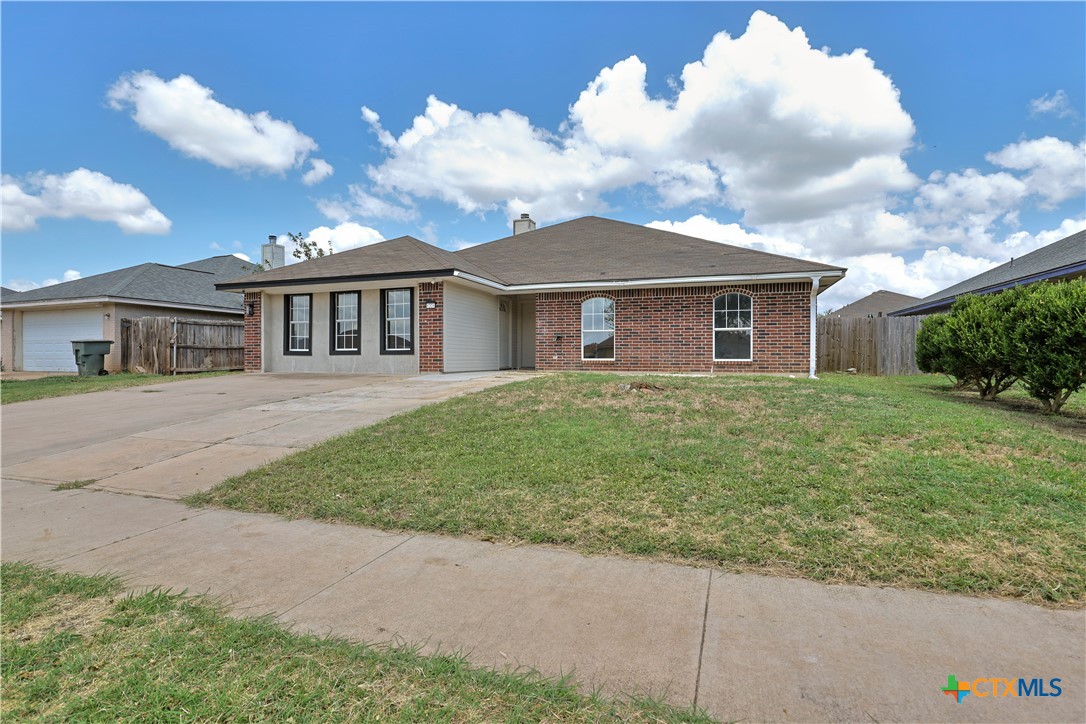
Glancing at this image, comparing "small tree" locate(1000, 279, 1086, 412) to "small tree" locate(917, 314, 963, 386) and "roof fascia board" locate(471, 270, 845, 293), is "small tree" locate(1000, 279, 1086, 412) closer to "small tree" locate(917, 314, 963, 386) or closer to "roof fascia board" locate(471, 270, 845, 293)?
"small tree" locate(917, 314, 963, 386)

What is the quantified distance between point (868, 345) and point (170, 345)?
22332 mm

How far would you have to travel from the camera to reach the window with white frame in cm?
1445

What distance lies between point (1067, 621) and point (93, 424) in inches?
429

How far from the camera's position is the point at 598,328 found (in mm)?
15055

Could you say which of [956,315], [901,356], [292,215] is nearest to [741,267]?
[956,315]

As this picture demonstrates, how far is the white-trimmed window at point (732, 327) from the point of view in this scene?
45.1 feet

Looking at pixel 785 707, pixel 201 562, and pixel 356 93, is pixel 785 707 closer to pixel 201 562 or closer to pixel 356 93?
pixel 201 562

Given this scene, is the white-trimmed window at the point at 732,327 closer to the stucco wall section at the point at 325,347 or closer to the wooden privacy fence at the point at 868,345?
the wooden privacy fence at the point at 868,345

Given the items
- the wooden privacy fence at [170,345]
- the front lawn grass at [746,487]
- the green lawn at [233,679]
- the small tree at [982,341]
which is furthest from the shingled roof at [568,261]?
the green lawn at [233,679]

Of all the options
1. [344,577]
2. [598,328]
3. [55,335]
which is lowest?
[344,577]

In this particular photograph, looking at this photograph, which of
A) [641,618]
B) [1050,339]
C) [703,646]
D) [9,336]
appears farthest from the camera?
[9,336]

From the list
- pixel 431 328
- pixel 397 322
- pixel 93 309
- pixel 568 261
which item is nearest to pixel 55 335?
pixel 93 309

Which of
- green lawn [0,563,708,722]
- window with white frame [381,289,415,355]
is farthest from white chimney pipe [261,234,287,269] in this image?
green lawn [0,563,708,722]

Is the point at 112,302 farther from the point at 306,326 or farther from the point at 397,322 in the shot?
the point at 397,322
